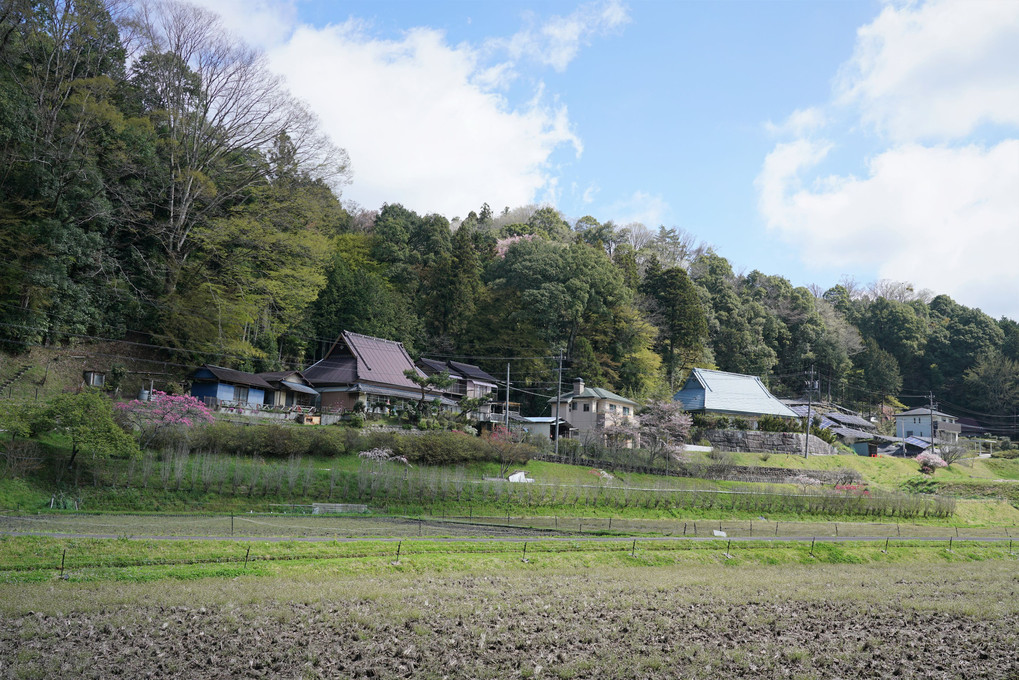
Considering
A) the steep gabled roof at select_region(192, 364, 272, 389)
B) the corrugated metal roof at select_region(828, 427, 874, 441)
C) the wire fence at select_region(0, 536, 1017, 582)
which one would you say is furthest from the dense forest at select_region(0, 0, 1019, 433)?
the wire fence at select_region(0, 536, 1017, 582)

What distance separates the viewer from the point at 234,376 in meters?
36.8

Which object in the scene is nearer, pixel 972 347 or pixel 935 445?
pixel 935 445

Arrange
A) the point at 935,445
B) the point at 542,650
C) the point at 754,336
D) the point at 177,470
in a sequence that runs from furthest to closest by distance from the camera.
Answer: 1. the point at 754,336
2. the point at 935,445
3. the point at 177,470
4. the point at 542,650

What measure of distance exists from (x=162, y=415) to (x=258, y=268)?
51.6 feet

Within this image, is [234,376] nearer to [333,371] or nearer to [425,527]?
[333,371]

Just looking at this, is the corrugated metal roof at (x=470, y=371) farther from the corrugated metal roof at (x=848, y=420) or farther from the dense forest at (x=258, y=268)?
the corrugated metal roof at (x=848, y=420)

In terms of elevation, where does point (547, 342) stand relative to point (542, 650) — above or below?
above

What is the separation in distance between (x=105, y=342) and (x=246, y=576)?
87.1 feet

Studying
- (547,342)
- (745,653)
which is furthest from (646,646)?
(547,342)

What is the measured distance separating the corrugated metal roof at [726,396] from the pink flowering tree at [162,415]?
32.4 metres

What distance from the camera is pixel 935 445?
167 ft

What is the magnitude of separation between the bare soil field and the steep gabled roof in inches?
964

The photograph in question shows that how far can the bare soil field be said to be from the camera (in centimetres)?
923

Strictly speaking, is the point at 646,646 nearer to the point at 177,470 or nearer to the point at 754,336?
the point at 177,470
